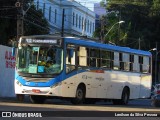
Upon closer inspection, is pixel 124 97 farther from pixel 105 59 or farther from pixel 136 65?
pixel 105 59

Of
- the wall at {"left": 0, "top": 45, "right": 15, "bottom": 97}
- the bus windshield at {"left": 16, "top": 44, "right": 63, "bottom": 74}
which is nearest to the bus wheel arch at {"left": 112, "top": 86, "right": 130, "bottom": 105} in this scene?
the bus windshield at {"left": 16, "top": 44, "right": 63, "bottom": 74}

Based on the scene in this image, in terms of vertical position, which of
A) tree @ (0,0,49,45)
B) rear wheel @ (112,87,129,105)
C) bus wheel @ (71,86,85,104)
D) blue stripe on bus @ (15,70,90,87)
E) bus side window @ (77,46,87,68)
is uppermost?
tree @ (0,0,49,45)

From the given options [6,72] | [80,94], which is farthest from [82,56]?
[6,72]

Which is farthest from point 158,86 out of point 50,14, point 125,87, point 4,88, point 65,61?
point 50,14

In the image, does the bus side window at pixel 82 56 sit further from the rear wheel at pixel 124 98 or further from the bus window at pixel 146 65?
the bus window at pixel 146 65

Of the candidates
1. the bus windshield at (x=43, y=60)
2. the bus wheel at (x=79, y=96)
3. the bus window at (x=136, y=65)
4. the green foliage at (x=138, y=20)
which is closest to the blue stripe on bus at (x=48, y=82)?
the bus windshield at (x=43, y=60)

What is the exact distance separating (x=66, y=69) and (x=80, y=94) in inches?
70.8

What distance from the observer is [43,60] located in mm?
21281

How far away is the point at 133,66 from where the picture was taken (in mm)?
27469

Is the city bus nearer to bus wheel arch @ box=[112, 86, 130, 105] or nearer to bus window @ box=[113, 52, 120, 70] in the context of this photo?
bus window @ box=[113, 52, 120, 70]

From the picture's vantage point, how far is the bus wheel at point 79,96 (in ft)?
73.0

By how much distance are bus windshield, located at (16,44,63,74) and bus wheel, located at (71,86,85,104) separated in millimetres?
1783

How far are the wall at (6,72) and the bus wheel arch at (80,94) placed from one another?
7877 millimetres

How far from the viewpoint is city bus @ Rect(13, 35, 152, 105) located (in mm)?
21250
